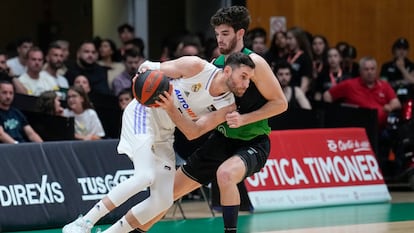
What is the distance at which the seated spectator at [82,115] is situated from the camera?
1308cm

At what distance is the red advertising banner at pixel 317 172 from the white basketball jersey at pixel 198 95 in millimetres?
4241

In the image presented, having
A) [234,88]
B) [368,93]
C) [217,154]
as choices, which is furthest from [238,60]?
[368,93]

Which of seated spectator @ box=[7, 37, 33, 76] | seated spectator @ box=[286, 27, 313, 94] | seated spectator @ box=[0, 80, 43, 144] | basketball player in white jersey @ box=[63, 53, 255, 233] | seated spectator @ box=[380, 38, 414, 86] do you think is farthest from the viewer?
seated spectator @ box=[380, 38, 414, 86]

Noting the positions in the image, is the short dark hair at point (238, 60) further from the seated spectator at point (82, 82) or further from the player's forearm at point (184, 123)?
the seated spectator at point (82, 82)

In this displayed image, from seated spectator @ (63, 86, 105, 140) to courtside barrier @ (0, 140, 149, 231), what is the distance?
1.28 metres

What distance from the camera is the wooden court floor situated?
36.2ft

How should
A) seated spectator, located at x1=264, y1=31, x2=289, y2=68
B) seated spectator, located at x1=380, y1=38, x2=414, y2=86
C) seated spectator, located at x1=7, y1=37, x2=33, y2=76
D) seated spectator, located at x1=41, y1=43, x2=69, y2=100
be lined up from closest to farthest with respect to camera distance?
seated spectator, located at x1=41, y1=43, x2=69, y2=100 → seated spectator, located at x1=7, y1=37, x2=33, y2=76 → seated spectator, located at x1=264, y1=31, x2=289, y2=68 → seated spectator, located at x1=380, y1=38, x2=414, y2=86

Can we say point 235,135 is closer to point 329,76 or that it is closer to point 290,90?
point 290,90

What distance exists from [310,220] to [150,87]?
4.56 meters

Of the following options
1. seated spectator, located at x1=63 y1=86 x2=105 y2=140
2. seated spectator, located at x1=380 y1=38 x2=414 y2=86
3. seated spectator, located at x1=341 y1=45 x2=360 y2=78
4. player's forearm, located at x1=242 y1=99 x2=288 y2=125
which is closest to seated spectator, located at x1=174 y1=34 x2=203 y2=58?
seated spectator, located at x1=63 y1=86 x2=105 y2=140

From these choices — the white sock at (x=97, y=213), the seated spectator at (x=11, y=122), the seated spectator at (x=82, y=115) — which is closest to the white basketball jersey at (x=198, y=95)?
the white sock at (x=97, y=213)

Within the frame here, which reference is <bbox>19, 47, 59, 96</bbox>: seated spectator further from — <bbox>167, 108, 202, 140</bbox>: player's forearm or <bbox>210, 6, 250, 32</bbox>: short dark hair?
<bbox>167, 108, 202, 140</bbox>: player's forearm

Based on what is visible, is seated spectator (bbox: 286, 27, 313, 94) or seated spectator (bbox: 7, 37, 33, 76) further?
seated spectator (bbox: 286, 27, 313, 94)

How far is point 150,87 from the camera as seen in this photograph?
26.6ft
